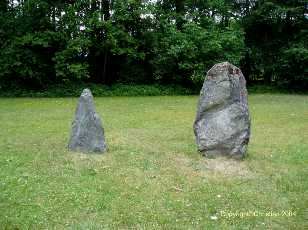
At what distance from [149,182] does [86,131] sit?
2.53 m

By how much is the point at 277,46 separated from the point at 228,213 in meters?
25.7

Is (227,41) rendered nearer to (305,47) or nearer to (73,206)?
(305,47)

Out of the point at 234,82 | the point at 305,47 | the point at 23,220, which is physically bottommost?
the point at 23,220

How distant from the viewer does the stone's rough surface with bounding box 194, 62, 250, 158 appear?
9.83m

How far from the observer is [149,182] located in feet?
27.1

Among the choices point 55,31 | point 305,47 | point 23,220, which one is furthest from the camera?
point 305,47

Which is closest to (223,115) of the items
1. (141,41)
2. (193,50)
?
(193,50)

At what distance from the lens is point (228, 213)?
22.6ft

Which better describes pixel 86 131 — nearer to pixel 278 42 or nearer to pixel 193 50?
pixel 193 50

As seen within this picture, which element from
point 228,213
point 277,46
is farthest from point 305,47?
point 228,213

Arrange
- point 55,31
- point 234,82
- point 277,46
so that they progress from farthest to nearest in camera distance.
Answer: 1. point 277,46
2. point 55,31
3. point 234,82

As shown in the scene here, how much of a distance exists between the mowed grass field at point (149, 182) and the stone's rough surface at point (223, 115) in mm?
357

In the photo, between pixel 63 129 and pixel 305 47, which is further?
pixel 305 47

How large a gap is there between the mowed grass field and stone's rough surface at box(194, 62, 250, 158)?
36cm
